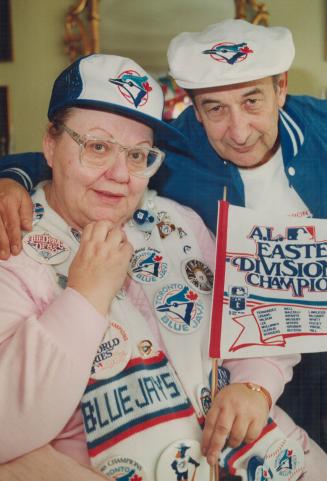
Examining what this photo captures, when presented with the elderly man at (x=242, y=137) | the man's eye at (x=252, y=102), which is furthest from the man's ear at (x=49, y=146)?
the man's eye at (x=252, y=102)

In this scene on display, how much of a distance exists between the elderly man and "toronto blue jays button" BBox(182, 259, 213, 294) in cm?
19

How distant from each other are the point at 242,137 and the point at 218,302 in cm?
45

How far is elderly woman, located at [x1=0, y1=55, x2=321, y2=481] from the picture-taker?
87cm

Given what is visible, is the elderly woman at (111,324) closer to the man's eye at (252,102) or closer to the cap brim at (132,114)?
the cap brim at (132,114)

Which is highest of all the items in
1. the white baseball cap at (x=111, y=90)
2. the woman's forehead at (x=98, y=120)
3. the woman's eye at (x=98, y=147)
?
the white baseball cap at (x=111, y=90)

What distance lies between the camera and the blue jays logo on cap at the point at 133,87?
41.3 inches

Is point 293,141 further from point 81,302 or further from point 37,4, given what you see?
point 37,4

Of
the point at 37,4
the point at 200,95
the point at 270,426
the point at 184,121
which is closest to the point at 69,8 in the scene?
the point at 37,4

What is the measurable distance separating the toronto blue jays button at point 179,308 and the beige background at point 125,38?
3.55 feet

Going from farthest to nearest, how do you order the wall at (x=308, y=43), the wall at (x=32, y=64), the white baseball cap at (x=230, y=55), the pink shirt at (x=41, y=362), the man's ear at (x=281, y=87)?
the wall at (x=32, y=64) < the wall at (x=308, y=43) < the man's ear at (x=281, y=87) < the white baseball cap at (x=230, y=55) < the pink shirt at (x=41, y=362)

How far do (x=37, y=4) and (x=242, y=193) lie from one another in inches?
53.1

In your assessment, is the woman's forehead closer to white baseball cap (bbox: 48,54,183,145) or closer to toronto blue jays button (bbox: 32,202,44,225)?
white baseball cap (bbox: 48,54,183,145)

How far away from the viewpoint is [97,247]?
0.95 meters

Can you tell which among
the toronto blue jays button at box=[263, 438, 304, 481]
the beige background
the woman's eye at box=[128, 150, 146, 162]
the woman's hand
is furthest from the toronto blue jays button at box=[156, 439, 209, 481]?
the beige background
